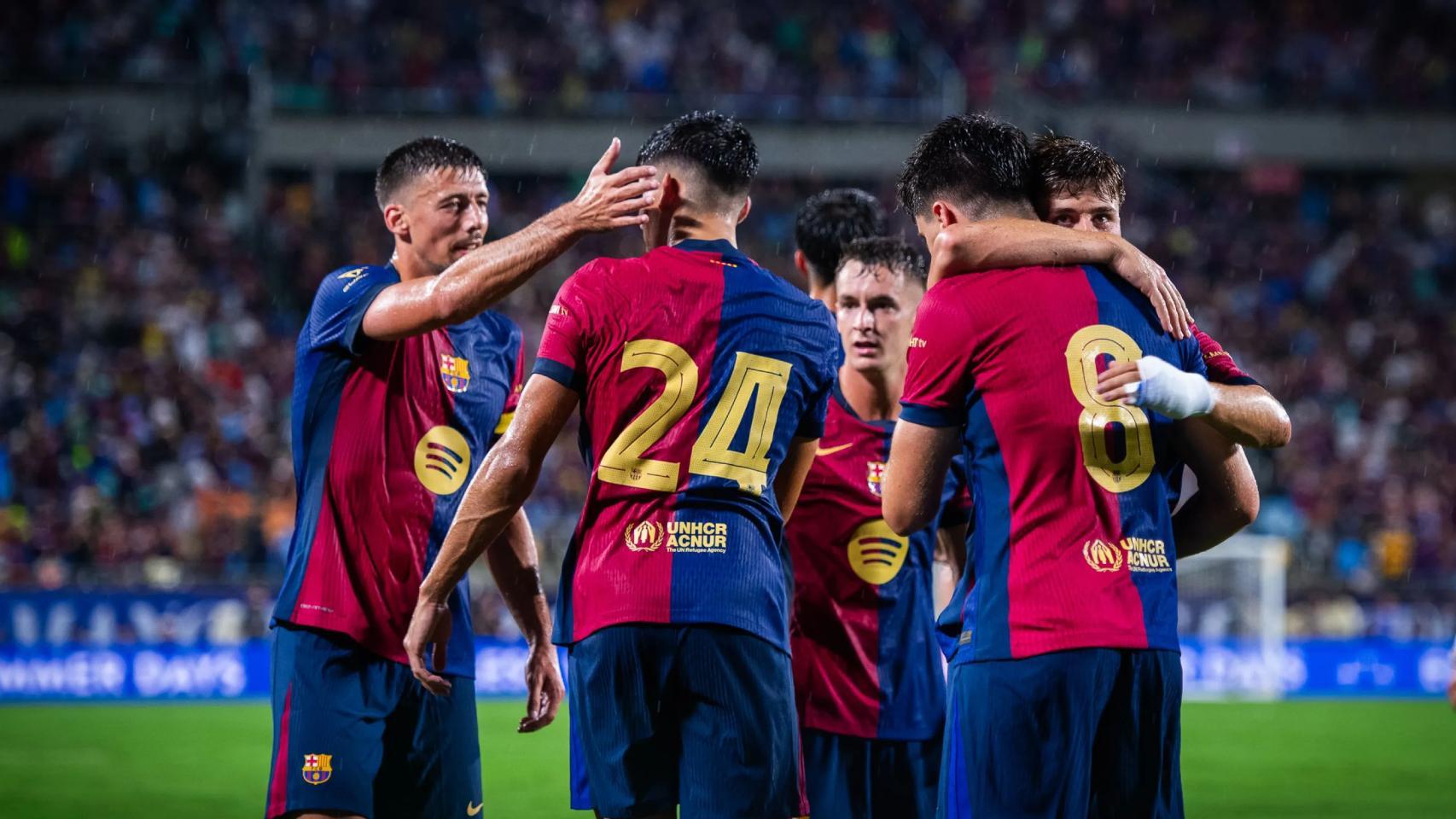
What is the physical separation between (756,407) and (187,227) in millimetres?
24334

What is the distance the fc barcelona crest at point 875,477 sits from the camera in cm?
530

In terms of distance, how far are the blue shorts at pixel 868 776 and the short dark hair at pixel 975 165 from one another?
2.02m

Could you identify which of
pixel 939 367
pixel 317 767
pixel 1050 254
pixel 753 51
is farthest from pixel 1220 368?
pixel 753 51

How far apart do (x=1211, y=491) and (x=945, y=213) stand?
1.01 m

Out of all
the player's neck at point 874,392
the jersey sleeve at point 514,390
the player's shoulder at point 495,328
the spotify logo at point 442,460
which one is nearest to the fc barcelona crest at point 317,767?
the spotify logo at point 442,460

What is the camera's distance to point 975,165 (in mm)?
3984

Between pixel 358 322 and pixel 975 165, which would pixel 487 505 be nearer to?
pixel 358 322

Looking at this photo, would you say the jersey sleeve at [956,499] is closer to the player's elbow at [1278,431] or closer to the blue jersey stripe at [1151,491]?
the blue jersey stripe at [1151,491]

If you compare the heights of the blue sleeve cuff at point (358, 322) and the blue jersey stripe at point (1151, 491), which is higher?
the blue sleeve cuff at point (358, 322)

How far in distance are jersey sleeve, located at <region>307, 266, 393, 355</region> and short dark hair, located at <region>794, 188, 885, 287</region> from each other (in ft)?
6.08

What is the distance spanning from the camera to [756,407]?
13.3 ft

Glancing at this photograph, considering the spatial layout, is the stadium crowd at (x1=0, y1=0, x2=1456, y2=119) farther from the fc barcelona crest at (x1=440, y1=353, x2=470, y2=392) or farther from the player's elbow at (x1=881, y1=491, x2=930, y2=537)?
the player's elbow at (x1=881, y1=491, x2=930, y2=537)

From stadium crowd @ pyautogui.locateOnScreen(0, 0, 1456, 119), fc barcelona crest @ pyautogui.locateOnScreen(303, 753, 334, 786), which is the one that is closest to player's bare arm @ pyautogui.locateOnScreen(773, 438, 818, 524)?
fc barcelona crest @ pyautogui.locateOnScreen(303, 753, 334, 786)

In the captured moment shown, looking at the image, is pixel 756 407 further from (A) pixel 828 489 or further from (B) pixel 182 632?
(B) pixel 182 632
